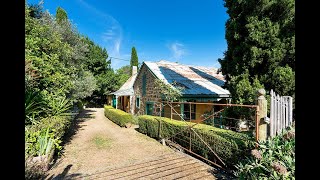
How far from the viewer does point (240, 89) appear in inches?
288

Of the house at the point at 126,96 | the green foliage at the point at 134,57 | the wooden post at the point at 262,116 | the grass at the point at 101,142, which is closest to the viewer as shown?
the wooden post at the point at 262,116

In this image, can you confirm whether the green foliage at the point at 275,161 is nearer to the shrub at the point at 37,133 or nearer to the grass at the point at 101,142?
the shrub at the point at 37,133

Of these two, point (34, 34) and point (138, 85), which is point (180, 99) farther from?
point (34, 34)

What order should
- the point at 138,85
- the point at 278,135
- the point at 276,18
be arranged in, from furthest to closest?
the point at 138,85, the point at 276,18, the point at 278,135

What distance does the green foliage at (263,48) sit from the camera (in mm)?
6871

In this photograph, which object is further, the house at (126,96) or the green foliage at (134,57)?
the green foliage at (134,57)

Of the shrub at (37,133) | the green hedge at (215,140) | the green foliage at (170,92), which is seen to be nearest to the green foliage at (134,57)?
the green foliage at (170,92)

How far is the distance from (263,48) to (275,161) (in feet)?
17.5

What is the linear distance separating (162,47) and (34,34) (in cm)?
2159

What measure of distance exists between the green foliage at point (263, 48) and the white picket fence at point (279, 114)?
229 centimetres

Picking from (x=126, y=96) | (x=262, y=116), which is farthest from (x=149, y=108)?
(x=262, y=116)

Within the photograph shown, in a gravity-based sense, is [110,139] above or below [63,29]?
below

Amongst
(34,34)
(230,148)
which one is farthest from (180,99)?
(34,34)

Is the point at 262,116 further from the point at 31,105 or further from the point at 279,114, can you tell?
the point at 31,105
